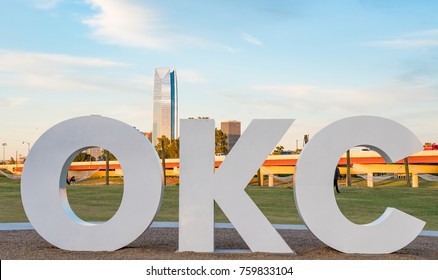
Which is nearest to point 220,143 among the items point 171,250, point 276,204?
point 276,204

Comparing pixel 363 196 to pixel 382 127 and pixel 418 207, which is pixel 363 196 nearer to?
pixel 418 207

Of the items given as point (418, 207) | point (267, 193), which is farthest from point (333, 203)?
point (267, 193)

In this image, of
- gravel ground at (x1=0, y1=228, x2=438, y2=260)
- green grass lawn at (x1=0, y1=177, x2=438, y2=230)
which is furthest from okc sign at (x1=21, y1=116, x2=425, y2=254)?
green grass lawn at (x1=0, y1=177, x2=438, y2=230)

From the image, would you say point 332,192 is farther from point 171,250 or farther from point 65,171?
point 65,171

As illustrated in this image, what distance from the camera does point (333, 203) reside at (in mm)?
10875

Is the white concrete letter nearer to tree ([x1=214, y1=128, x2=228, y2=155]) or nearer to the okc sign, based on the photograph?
the okc sign

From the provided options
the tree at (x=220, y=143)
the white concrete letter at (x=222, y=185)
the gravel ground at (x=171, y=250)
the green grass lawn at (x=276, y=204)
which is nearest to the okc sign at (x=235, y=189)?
the white concrete letter at (x=222, y=185)

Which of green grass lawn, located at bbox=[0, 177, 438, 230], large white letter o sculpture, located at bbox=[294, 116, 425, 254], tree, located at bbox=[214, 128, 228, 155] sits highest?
tree, located at bbox=[214, 128, 228, 155]

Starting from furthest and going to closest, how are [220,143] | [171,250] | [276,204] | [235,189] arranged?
[220,143] < [276,204] < [171,250] < [235,189]

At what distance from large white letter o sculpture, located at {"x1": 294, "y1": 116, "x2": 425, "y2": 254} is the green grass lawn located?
6.93m

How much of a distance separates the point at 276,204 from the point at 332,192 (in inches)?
527

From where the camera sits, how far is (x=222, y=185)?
10844mm

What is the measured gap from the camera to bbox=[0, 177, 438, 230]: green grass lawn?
19750 mm

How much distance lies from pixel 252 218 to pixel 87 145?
354cm
